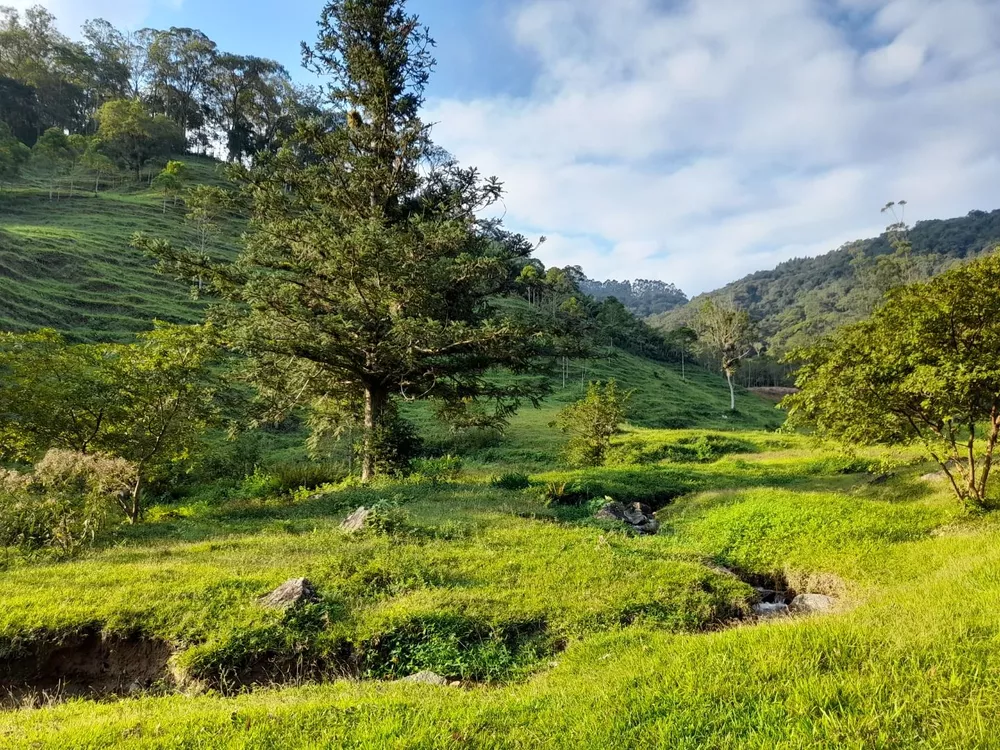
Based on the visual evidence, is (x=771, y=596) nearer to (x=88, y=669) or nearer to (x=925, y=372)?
(x=925, y=372)

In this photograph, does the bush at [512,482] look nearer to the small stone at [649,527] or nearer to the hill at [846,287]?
the small stone at [649,527]

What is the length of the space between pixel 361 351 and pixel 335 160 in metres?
6.98

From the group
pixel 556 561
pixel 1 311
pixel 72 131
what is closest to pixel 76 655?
pixel 556 561

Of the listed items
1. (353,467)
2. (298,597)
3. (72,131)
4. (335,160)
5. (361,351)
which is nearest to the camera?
(298,597)

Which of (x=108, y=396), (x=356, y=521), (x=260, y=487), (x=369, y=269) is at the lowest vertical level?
(x=260, y=487)

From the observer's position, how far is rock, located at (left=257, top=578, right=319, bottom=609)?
23.5 ft

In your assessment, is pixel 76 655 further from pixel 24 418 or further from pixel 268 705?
pixel 24 418

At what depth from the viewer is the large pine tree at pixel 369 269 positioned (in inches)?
600

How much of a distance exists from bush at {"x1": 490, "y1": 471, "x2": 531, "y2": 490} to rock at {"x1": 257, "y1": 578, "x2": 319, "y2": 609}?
9.04m

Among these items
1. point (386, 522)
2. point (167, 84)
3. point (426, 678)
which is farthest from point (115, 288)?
point (167, 84)

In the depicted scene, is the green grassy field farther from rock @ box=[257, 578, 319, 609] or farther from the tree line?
the tree line

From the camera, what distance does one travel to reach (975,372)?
30.8ft

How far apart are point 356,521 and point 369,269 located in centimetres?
745

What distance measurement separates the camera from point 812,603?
8391 millimetres
